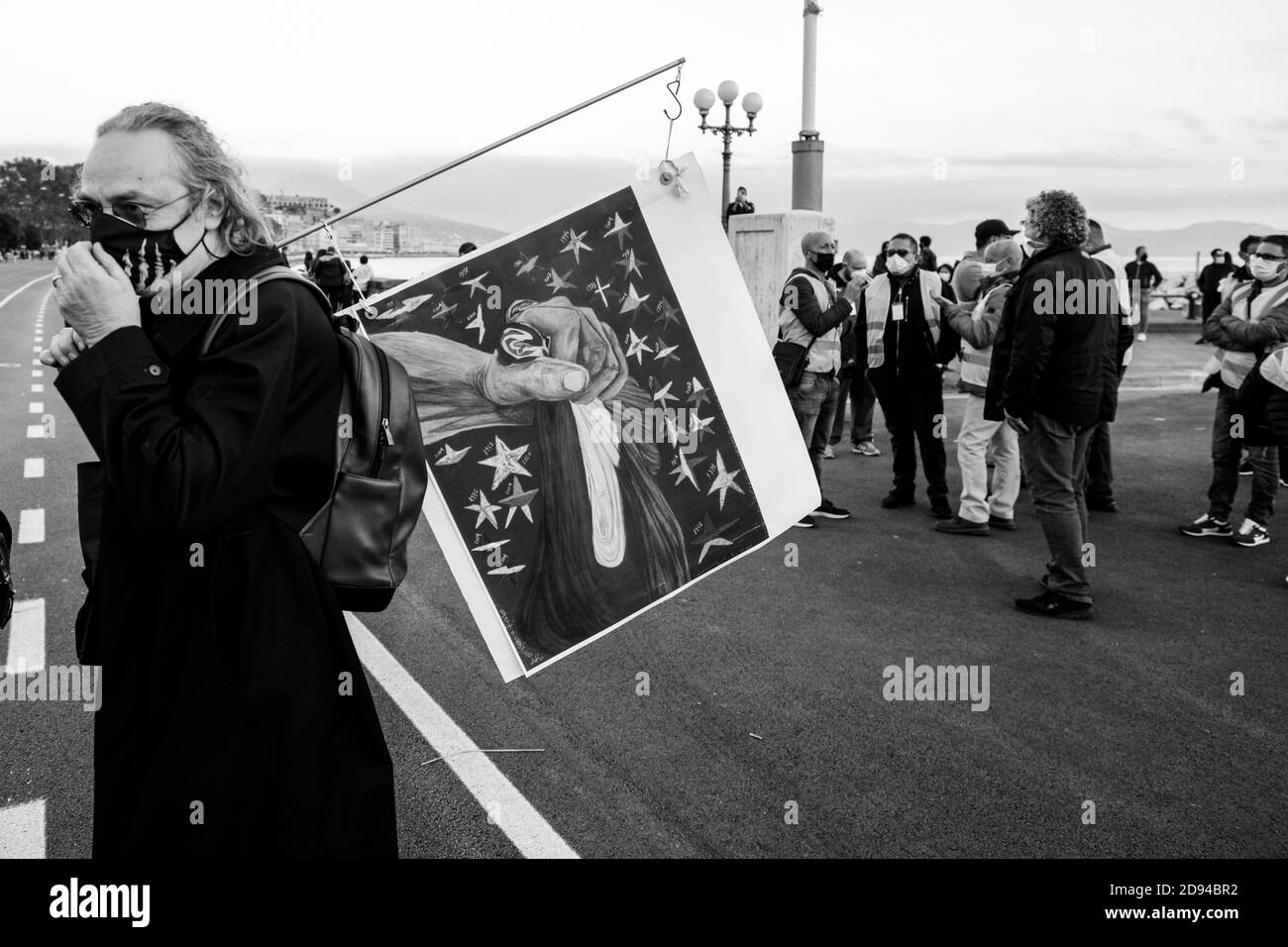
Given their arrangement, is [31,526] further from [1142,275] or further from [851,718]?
[1142,275]

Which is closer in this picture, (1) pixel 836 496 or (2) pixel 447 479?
(2) pixel 447 479

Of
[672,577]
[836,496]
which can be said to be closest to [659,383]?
[672,577]

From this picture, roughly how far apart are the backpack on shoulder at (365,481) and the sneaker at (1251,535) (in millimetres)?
6546

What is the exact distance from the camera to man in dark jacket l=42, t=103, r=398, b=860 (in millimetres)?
1652

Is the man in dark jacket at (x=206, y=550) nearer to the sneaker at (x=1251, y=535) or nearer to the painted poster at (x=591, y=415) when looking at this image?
the painted poster at (x=591, y=415)

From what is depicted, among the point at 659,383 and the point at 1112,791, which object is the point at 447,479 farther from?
the point at 1112,791

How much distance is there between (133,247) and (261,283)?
244mm

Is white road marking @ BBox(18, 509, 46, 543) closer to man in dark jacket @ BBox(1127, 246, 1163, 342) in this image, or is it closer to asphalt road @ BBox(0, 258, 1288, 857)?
asphalt road @ BBox(0, 258, 1288, 857)

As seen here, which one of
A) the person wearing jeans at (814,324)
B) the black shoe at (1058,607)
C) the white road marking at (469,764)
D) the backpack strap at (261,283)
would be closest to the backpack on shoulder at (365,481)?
the backpack strap at (261,283)

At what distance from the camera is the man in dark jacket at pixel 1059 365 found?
5.29 meters
